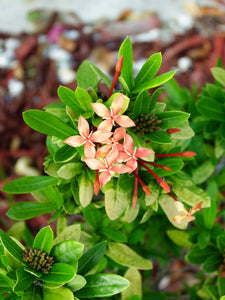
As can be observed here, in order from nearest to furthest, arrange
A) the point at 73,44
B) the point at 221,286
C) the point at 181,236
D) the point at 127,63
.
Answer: the point at 127,63, the point at 221,286, the point at 181,236, the point at 73,44

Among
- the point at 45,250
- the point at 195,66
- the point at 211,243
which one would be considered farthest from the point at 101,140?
the point at 195,66

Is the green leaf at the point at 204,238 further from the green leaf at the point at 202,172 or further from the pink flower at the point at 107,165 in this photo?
the pink flower at the point at 107,165

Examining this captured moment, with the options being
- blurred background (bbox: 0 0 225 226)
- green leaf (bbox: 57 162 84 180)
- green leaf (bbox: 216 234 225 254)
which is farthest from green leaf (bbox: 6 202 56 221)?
blurred background (bbox: 0 0 225 226)

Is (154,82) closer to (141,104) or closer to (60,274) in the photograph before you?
(141,104)

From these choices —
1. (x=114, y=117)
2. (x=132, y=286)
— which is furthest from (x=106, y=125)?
(x=132, y=286)

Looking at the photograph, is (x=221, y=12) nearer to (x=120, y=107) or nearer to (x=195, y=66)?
(x=195, y=66)

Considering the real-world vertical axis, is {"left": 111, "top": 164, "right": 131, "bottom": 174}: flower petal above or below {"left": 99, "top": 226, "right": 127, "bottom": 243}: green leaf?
above

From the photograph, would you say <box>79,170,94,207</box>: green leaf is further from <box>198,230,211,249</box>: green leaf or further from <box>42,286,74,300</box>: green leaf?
<box>198,230,211,249</box>: green leaf
